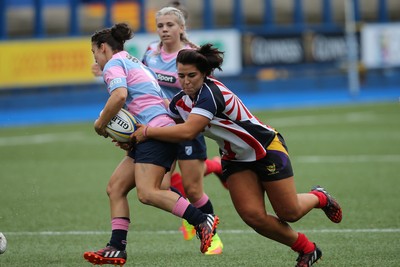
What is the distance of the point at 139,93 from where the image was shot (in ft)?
22.7

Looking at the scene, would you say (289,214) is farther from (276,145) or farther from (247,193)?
(276,145)

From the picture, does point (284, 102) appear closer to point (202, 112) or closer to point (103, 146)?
point (103, 146)

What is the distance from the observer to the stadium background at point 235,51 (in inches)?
897

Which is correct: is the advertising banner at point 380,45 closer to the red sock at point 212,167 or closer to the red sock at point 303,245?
the red sock at point 212,167

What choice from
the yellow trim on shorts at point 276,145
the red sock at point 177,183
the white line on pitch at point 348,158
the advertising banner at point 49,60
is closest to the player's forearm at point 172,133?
the yellow trim on shorts at point 276,145

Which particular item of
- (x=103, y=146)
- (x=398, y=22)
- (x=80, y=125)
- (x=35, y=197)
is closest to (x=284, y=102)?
(x=398, y=22)

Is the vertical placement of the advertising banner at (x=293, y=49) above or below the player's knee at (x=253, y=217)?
below

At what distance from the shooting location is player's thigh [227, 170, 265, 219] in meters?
6.55

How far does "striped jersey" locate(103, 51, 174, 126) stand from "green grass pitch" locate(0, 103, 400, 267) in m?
1.15

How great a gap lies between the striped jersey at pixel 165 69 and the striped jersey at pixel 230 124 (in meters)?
1.68

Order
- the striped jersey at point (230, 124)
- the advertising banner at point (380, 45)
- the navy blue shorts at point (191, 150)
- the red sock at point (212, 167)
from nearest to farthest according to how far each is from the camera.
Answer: the striped jersey at point (230, 124) → the navy blue shorts at point (191, 150) → the red sock at point (212, 167) → the advertising banner at point (380, 45)

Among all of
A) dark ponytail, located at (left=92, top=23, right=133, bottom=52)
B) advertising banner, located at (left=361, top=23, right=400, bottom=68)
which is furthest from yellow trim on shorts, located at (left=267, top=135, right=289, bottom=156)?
advertising banner, located at (left=361, top=23, right=400, bottom=68)

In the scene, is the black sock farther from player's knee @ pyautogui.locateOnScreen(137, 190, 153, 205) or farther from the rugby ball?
the rugby ball

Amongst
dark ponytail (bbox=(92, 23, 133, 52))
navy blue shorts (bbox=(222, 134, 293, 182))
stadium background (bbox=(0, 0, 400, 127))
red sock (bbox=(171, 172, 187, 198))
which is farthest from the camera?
stadium background (bbox=(0, 0, 400, 127))
